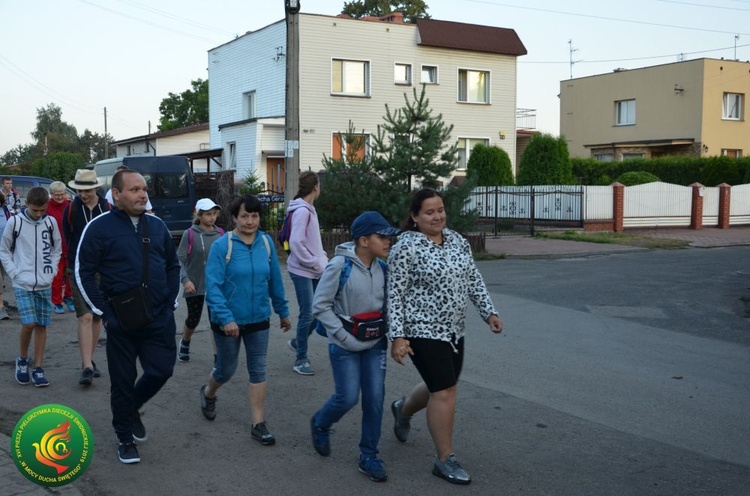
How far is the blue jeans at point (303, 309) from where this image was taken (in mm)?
7617

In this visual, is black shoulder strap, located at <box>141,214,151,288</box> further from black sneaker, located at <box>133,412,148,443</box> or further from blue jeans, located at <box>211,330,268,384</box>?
black sneaker, located at <box>133,412,148,443</box>

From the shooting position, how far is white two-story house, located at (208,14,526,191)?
3259 centimetres

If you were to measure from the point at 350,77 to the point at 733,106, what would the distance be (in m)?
23.7

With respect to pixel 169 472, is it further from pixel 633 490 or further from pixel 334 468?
pixel 633 490

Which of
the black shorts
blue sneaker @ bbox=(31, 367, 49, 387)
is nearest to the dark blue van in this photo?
blue sneaker @ bbox=(31, 367, 49, 387)

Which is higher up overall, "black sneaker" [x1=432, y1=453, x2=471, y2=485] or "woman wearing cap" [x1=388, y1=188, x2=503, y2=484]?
"woman wearing cap" [x1=388, y1=188, x2=503, y2=484]

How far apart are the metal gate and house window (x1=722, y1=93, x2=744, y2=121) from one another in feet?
70.9

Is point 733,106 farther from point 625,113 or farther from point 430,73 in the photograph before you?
point 430,73

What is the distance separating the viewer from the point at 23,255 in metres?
7.23

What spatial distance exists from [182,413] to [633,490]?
3415 millimetres

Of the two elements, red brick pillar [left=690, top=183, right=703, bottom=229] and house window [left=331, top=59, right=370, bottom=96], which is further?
house window [left=331, top=59, right=370, bottom=96]

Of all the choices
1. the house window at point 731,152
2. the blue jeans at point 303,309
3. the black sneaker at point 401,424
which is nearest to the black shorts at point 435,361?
the black sneaker at point 401,424

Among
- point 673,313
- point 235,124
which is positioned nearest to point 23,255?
point 673,313

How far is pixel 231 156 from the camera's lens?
35031mm
